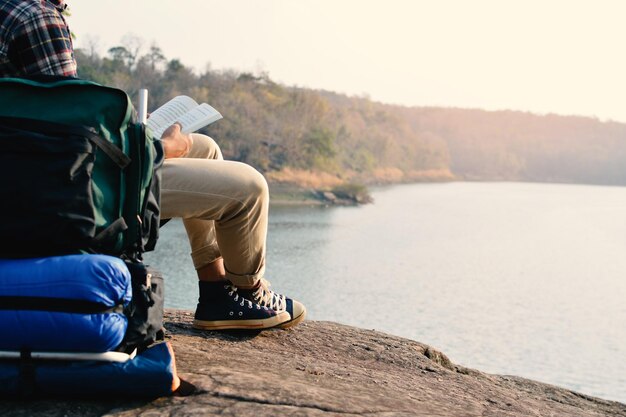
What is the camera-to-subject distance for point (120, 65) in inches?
3241

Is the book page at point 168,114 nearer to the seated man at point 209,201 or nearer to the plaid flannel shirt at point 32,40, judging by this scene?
the seated man at point 209,201

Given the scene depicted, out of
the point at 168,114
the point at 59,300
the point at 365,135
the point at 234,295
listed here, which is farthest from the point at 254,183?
the point at 365,135

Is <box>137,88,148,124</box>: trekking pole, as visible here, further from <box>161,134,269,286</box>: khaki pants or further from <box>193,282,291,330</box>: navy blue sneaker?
<box>193,282,291,330</box>: navy blue sneaker

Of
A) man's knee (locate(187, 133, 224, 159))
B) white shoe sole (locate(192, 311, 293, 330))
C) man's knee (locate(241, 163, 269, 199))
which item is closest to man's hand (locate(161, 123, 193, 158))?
man's knee (locate(241, 163, 269, 199))

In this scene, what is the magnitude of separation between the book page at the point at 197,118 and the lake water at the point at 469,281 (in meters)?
17.3

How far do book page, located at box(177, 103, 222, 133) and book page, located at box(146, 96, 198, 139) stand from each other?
0.12ft

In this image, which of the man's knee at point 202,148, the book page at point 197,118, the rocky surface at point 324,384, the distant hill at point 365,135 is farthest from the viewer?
the distant hill at point 365,135

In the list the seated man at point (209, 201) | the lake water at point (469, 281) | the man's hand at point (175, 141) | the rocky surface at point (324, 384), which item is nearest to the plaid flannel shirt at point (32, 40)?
the seated man at point (209, 201)

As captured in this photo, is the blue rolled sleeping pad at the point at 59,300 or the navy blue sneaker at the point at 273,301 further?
the navy blue sneaker at the point at 273,301

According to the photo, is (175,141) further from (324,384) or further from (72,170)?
(324,384)

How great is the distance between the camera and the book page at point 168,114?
3289 mm

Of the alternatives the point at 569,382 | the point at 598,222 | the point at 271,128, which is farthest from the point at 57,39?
the point at 271,128

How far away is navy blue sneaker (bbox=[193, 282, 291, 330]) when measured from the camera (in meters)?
3.63

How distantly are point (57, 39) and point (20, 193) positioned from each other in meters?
0.67
